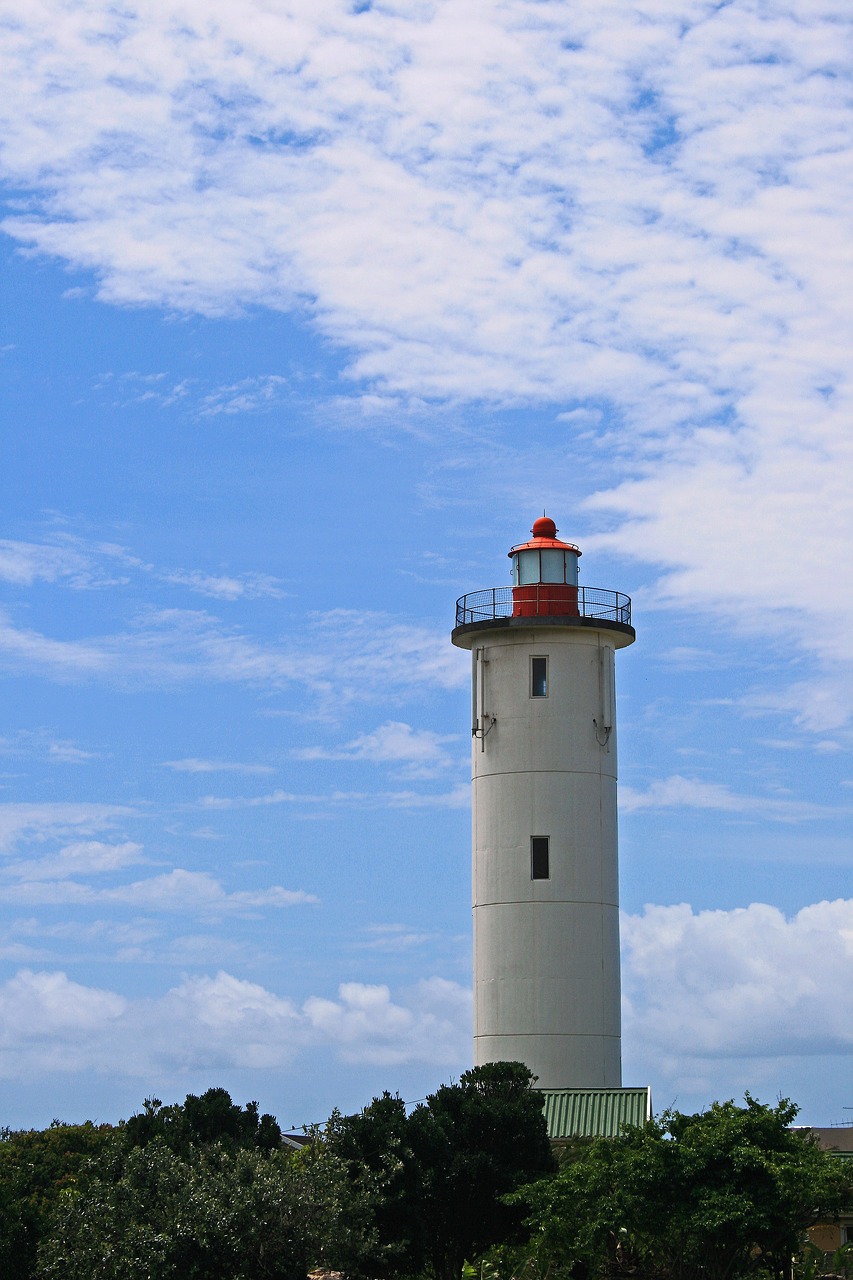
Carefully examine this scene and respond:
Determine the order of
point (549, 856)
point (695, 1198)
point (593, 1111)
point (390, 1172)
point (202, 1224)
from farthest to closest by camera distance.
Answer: point (549, 856) → point (593, 1111) → point (390, 1172) → point (695, 1198) → point (202, 1224)

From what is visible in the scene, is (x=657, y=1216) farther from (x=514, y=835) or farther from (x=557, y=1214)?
(x=514, y=835)

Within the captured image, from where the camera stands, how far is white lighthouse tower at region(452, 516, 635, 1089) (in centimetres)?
3925

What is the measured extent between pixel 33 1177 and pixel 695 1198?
667 inches

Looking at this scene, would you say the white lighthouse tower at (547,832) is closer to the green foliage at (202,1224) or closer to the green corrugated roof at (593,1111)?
the green corrugated roof at (593,1111)

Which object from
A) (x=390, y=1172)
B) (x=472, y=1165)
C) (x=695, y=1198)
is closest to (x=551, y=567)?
(x=472, y=1165)

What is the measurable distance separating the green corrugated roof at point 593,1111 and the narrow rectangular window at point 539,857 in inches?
200

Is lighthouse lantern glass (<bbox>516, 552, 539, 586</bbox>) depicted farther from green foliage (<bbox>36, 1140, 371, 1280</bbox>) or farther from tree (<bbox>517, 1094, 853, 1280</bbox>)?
green foliage (<bbox>36, 1140, 371, 1280</bbox>)

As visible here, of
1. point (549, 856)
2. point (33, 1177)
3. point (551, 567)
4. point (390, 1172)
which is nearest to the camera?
point (390, 1172)

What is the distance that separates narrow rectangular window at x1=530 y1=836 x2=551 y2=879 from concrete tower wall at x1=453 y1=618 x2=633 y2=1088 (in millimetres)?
80

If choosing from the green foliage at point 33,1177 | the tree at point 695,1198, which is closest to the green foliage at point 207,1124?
the green foliage at point 33,1177

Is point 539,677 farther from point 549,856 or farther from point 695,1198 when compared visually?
point 695,1198

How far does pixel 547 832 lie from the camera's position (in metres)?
39.8

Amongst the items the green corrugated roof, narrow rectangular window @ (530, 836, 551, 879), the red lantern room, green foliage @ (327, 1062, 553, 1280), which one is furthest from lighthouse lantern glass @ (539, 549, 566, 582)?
green foliage @ (327, 1062, 553, 1280)

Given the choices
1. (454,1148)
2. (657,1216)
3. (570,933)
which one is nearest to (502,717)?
(570,933)
